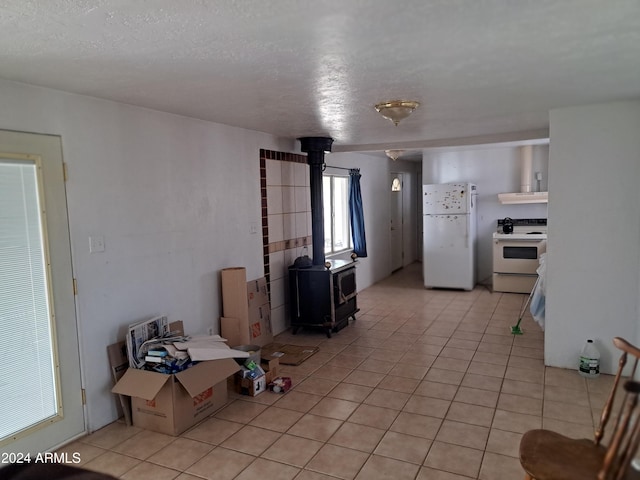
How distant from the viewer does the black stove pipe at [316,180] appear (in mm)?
4828

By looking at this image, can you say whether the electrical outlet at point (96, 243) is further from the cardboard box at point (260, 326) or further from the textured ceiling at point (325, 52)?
the cardboard box at point (260, 326)

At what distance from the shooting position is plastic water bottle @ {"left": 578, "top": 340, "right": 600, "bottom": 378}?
11.7 feet

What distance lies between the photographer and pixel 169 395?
2.84 meters

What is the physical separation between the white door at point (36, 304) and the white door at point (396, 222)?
628 centimetres

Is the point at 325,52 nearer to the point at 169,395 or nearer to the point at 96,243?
the point at 96,243

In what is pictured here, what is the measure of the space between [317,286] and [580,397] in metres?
2.54

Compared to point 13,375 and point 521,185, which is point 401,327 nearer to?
point 521,185

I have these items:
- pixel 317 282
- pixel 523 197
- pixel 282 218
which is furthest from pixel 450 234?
pixel 282 218

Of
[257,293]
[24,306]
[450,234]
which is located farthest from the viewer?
[450,234]

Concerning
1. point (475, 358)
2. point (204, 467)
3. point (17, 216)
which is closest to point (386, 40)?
point (17, 216)

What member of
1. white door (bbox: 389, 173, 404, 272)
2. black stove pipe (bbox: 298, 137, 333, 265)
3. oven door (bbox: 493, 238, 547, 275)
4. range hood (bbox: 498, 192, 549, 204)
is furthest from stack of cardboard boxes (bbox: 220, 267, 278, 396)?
white door (bbox: 389, 173, 404, 272)

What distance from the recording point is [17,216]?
2498 millimetres

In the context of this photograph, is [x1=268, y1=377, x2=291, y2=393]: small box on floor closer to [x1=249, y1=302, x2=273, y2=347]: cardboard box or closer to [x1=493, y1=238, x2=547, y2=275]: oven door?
[x1=249, y1=302, x2=273, y2=347]: cardboard box

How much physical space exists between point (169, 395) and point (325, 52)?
2.22m
